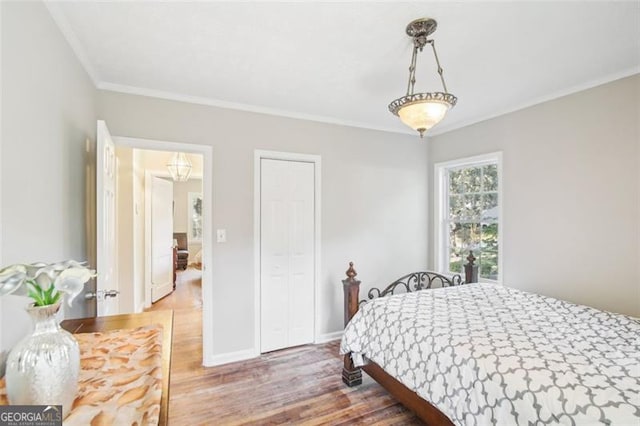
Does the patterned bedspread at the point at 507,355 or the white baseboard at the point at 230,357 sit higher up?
the patterned bedspread at the point at 507,355

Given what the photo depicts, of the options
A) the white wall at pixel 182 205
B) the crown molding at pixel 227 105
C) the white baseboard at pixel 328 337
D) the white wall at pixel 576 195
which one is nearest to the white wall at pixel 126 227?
the crown molding at pixel 227 105

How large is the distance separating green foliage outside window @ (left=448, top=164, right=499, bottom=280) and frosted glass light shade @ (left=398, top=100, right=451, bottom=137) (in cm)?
199

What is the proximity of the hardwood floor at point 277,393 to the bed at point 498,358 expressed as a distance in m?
0.20

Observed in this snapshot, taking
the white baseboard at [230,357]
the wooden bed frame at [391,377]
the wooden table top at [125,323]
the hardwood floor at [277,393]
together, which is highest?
the wooden table top at [125,323]

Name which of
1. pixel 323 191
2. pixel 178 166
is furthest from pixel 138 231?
pixel 323 191

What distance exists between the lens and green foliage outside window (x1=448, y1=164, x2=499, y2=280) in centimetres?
348

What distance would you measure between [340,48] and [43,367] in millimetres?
2136

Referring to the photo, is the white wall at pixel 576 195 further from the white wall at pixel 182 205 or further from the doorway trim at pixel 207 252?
the white wall at pixel 182 205

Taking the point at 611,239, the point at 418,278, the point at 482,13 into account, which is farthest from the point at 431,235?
the point at 482,13

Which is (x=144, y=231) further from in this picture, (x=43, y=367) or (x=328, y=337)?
(x=43, y=367)

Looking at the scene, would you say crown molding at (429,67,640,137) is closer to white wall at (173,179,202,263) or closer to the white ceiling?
the white ceiling

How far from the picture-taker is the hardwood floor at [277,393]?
7.10 feet

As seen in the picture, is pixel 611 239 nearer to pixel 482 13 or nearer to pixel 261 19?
pixel 482 13

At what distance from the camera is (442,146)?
4012 millimetres
